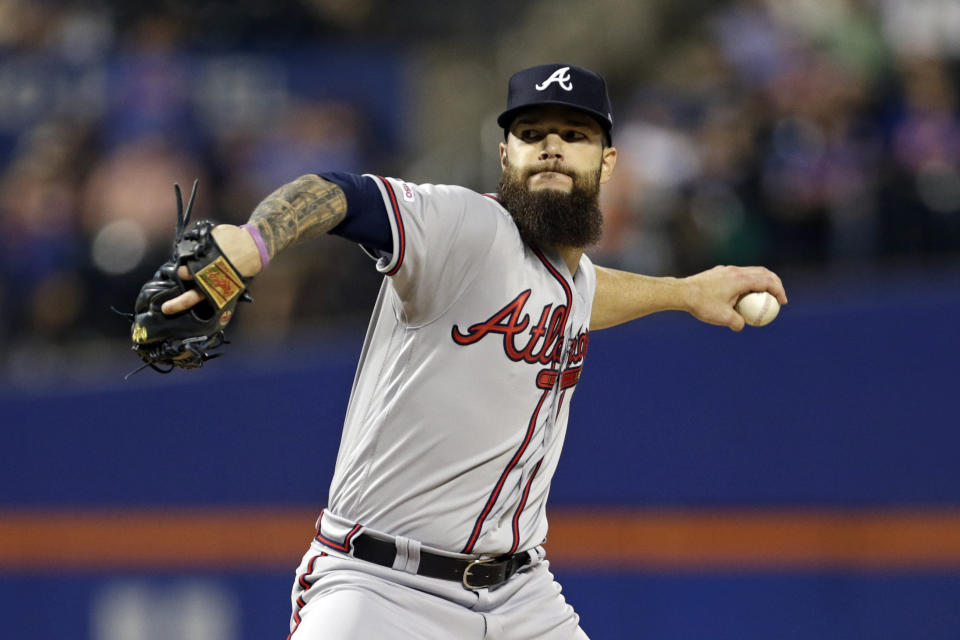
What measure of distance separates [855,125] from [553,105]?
3.70 metres

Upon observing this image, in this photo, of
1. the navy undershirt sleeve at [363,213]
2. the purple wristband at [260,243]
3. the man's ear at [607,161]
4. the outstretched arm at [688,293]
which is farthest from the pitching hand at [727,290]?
the purple wristband at [260,243]

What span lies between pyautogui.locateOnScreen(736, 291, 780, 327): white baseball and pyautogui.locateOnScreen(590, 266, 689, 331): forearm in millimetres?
208

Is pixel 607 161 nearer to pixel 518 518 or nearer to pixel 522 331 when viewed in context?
pixel 522 331

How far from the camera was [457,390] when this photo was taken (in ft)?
11.9

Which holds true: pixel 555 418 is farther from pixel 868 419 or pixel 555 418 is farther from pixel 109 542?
pixel 109 542

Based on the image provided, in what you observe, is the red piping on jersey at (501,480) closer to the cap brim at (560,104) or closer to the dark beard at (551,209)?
the dark beard at (551,209)

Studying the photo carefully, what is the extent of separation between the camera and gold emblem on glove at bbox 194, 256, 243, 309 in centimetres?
288

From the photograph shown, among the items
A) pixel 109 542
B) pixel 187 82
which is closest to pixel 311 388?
pixel 109 542

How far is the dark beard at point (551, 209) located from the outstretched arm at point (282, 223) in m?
0.71

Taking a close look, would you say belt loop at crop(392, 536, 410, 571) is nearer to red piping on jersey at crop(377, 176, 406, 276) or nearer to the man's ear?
red piping on jersey at crop(377, 176, 406, 276)

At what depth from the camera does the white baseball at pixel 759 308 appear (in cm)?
Result: 421

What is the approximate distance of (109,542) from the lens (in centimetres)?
884

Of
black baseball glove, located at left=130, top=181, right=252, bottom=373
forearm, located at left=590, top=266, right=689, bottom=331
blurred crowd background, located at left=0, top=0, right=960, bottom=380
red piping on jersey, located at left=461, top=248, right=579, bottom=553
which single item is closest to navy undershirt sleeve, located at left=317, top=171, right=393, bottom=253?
black baseball glove, located at left=130, top=181, right=252, bottom=373

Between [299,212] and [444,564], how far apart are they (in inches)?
44.6
